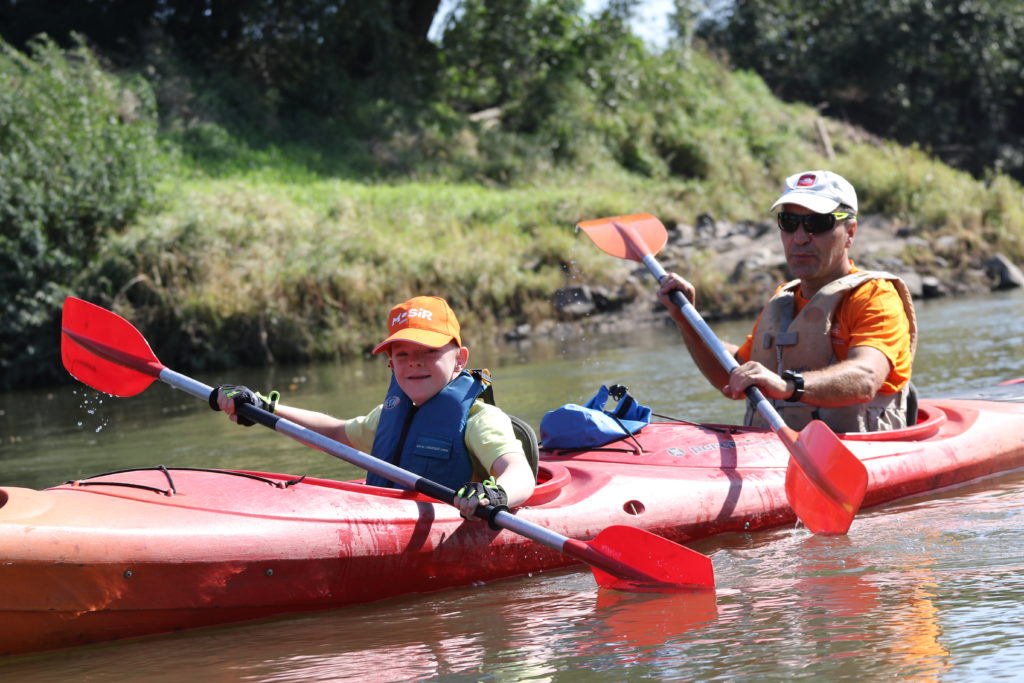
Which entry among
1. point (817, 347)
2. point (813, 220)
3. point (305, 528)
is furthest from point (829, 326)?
point (305, 528)

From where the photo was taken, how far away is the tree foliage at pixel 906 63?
22.1 m

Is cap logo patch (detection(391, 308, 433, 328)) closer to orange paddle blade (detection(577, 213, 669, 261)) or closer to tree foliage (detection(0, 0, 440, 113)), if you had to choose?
orange paddle blade (detection(577, 213, 669, 261))

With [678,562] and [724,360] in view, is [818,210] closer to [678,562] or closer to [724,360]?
[724,360]

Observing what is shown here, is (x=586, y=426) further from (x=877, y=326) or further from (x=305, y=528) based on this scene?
(x=305, y=528)

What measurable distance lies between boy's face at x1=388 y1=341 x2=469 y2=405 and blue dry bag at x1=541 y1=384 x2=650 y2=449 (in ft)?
2.70

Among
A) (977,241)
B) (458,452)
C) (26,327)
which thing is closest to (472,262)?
(26,327)

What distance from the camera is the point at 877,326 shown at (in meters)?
4.31

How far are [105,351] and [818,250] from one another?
2.58 metres

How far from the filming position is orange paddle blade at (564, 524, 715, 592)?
3.54 meters

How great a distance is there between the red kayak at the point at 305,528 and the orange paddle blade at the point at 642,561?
27 cm

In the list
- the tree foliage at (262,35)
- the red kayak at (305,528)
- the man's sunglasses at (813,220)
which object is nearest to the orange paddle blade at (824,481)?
the red kayak at (305,528)

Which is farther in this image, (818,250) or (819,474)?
(818,250)

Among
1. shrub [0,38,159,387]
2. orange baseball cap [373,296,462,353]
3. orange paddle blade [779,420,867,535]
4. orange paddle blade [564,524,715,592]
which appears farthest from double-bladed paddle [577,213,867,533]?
shrub [0,38,159,387]

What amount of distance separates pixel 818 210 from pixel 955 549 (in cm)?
125
